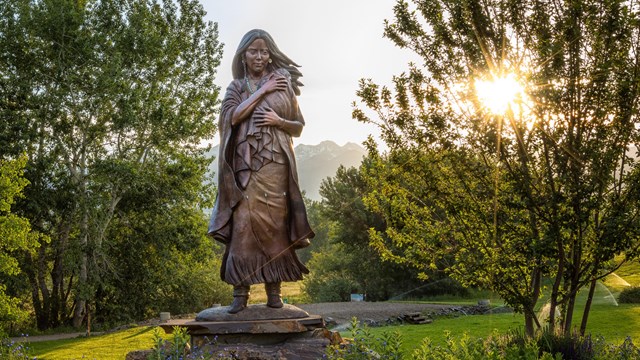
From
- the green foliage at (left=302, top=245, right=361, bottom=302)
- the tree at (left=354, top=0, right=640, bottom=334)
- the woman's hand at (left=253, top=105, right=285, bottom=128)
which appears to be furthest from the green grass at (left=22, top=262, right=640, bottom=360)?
the green foliage at (left=302, top=245, right=361, bottom=302)

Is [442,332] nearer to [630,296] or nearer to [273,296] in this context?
[273,296]

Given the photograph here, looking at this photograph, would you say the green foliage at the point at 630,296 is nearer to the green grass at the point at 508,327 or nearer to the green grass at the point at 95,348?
the green grass at the point at 508,327

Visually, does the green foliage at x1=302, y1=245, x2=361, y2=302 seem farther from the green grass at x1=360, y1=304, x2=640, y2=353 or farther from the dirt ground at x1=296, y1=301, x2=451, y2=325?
the green grass at x1=360, y1=304, x2=640, y2=353

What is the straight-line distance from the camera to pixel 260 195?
7898 mm

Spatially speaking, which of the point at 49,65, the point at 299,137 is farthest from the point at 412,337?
the point at 49,65

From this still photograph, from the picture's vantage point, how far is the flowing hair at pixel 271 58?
842cm

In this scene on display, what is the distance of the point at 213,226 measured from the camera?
7.92 meters

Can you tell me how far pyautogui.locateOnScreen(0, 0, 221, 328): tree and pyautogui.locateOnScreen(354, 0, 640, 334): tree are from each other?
615 inches

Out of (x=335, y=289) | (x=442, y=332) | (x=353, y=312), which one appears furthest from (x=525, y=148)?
(x=335, y=289)

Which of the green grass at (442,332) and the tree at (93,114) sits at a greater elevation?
the tree at (93,114)

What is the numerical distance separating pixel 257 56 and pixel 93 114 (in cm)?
1652

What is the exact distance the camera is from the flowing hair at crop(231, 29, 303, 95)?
8.42 meters

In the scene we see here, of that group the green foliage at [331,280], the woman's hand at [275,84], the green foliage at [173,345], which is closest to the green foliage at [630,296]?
the green foliage at [331,280]

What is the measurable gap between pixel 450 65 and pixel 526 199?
6.93ft
